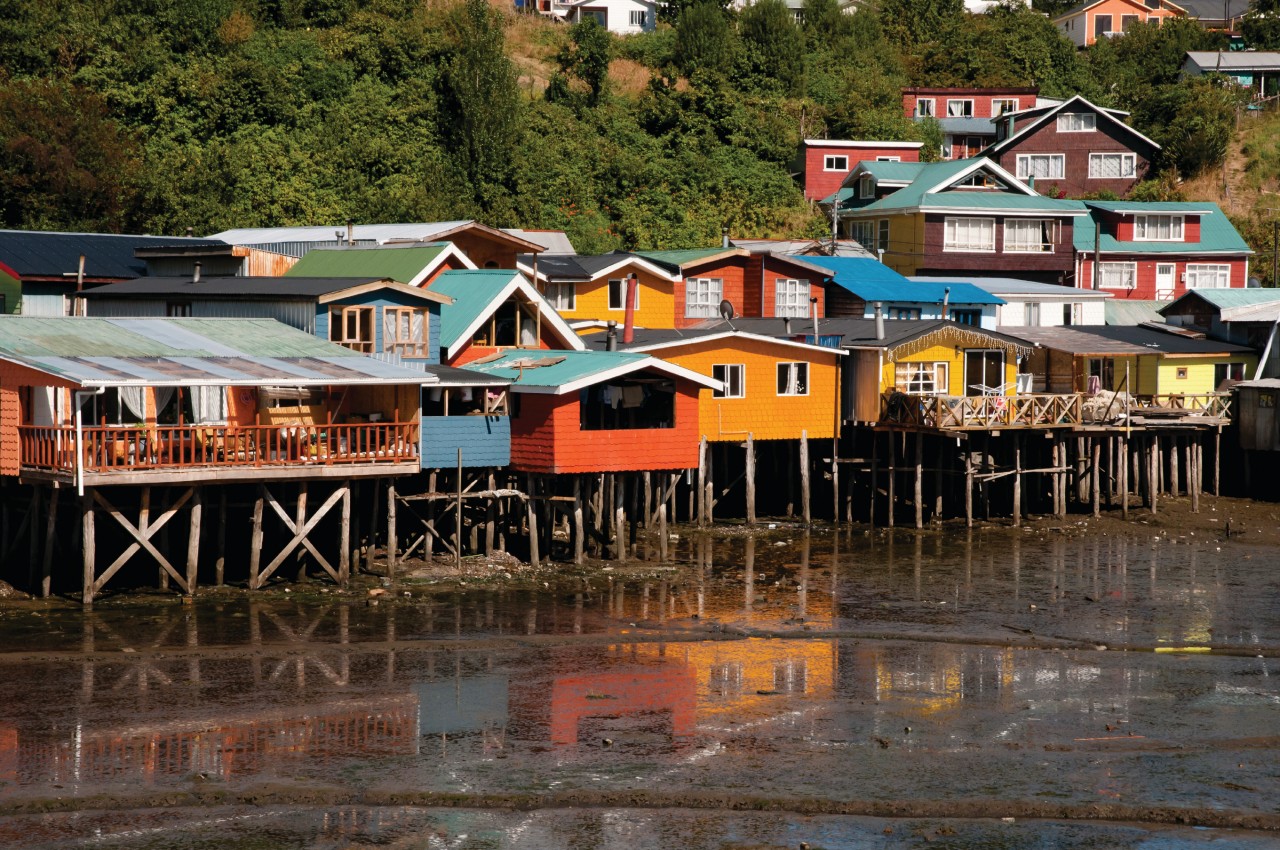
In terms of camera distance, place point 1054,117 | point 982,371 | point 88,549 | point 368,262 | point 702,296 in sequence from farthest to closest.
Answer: point 1054,117 → point 702,296 → point 982,371 → point 368,262 → point 88,549

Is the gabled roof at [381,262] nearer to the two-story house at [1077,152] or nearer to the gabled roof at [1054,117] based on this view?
the gabled roof at [1054,117]

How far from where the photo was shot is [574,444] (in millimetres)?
37500

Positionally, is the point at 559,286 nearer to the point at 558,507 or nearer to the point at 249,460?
the point at 558,507

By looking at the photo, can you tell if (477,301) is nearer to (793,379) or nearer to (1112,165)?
(793,379)

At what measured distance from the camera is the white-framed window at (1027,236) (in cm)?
6944

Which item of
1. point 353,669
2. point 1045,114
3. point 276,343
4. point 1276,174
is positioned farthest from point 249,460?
point 1276,174

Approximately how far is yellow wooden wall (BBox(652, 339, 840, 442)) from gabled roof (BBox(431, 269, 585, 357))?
4.20 meters

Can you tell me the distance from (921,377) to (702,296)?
999 cm

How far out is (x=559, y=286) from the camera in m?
51.9

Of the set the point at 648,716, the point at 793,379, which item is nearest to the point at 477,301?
the point at 793,379

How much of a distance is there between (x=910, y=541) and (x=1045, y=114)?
41.6 meters

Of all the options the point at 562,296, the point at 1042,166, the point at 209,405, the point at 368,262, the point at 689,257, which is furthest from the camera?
the point at 1042,166

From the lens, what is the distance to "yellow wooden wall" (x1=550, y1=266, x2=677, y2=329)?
52.7 metres

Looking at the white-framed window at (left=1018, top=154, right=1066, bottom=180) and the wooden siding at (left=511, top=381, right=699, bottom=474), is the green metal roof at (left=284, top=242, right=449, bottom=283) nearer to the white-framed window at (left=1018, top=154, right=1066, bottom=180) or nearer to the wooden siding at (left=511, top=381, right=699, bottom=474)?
the wooden siding at (left=511, top=381, right=699, bottom=474)
